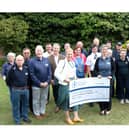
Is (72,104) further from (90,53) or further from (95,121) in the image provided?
(90,53)

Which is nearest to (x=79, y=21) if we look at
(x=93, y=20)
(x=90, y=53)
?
(x=93, y=20)

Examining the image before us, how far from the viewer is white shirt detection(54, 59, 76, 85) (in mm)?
7848

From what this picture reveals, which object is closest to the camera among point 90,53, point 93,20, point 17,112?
point 17,112

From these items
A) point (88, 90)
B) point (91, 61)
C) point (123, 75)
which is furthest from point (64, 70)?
point (123, 75)

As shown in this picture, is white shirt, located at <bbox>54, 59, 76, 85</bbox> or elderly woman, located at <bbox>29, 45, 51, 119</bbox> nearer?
white shirt, located at <bbox>54, 59, 76, 85</bbox>

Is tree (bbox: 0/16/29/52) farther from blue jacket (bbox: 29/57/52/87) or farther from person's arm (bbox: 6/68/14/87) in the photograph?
person's arm (bbox: 6/68/14/87)

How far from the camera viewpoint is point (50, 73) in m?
8.21

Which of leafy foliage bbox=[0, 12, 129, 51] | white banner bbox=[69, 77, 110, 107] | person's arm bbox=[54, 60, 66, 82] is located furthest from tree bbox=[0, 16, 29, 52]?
person's arm bbox=[54, 60, 66, 82]

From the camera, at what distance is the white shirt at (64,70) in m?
7.85

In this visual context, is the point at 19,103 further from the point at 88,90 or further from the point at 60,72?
the point at 88,90

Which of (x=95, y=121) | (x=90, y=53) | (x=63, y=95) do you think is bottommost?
(x=95, y=121)

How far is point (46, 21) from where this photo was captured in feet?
57.5

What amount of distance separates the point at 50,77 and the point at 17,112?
101 cm

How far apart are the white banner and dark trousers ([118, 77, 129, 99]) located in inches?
41.2
